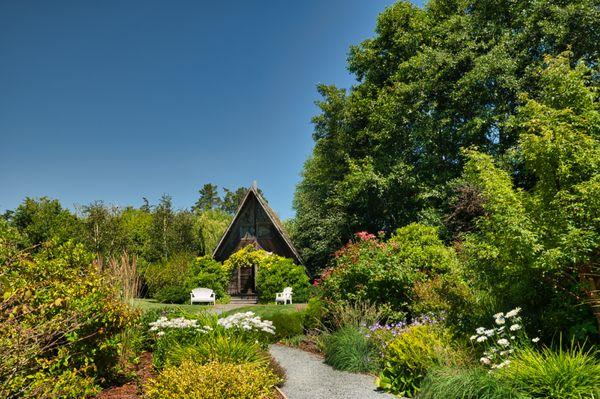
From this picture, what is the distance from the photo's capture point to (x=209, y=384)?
468 cm

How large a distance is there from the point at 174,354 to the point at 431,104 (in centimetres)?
1577

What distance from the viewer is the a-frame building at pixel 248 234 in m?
22.4

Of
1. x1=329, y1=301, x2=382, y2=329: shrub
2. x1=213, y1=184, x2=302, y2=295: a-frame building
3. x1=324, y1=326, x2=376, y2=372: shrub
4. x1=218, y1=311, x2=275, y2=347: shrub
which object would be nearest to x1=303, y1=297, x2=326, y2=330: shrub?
x1=329, y1=301, x2=382, y2=329: shrub

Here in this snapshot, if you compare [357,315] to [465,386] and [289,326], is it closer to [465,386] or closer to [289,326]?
[289,326]

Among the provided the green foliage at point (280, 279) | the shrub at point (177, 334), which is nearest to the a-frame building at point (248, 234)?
the green foliage at point (280, 279)

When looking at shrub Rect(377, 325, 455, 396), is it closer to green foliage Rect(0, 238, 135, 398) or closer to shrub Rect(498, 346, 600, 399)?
shrub Rect(498, 346, 600, 399)

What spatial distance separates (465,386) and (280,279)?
608 inches

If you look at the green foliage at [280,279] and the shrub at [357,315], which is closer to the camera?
the shrub at [357,315]

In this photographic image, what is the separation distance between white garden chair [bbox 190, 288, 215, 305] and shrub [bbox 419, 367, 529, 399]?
15941mm

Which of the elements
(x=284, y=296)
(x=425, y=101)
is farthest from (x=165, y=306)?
(x=425, y=101)

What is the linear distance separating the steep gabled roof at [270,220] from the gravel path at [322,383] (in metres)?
13.0

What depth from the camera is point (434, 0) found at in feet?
68.4

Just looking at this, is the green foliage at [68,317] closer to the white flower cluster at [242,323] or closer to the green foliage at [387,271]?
the white flower cluster at [242,323]

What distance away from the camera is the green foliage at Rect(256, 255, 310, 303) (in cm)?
1939
